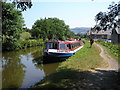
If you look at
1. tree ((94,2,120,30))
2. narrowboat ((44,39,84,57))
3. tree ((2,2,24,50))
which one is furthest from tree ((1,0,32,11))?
tree ((2,2,24,50))

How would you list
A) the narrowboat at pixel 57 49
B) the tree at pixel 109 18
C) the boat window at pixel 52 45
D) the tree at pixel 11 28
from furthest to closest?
1. the tree at pixel 11 28
2. the boat window at pixel 52 45
3. the narrowboat at pixel 57 49
4. the tree at pixel 109 18

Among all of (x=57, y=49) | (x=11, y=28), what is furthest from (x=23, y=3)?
(x=11, y=28)

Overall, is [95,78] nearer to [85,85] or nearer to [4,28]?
[85,85]

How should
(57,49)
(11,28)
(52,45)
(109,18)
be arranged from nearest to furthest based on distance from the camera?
1. (109,18)
2. (57,49)
3. (52,45)
4. (11,28)

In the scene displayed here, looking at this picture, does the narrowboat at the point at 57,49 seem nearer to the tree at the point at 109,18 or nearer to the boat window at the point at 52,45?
the boat window at the point at 52,45

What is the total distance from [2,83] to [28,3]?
667 cm

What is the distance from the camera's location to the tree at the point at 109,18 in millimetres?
7059

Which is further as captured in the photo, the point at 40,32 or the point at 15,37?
the point at 40,32

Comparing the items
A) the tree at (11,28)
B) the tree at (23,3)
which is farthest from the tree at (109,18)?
the tree at (11,28)

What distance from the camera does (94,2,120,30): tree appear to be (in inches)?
278

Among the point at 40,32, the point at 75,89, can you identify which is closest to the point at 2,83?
the point at 75,89

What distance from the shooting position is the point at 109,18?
23.6ft

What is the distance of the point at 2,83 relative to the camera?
11.3 m

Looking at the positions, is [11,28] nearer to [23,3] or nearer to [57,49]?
[57,49]
